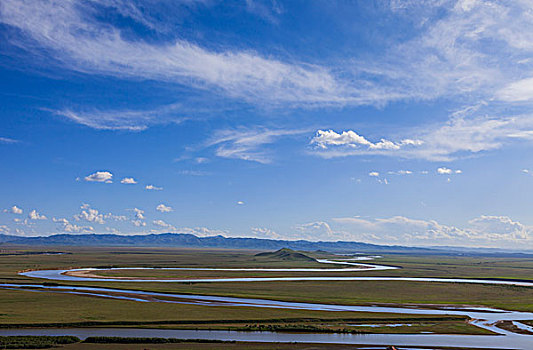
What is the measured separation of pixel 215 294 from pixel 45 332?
35.1 meters

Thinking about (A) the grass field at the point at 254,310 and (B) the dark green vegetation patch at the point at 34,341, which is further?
(A) the grass field at the point at 254,310

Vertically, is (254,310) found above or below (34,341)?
above

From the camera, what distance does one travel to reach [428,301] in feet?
234

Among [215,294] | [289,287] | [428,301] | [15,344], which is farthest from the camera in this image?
[289,287]

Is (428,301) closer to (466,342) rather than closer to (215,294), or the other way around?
(466,342)

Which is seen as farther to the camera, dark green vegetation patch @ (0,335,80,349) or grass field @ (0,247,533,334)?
grass field @ (0,247,533,334)

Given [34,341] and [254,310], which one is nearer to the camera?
[34,341]

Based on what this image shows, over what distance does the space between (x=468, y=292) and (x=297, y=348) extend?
56.7m

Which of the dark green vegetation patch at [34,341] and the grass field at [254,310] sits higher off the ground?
the grass field at [254,310]

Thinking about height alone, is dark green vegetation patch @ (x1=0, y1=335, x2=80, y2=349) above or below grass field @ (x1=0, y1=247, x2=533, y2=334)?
below

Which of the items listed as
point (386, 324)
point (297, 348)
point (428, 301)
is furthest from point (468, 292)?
point (297, 348)

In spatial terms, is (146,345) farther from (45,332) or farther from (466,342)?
(466,342)

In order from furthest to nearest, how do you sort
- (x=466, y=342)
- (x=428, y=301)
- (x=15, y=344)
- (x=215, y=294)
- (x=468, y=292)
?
1. (x=468, y=292)
2. (x=215, y=294)
3. (x=428, y=301)
4. (x=466, y=342)
5. (x=15, y=344)

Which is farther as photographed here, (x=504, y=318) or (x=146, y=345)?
(x=504, y=318)
